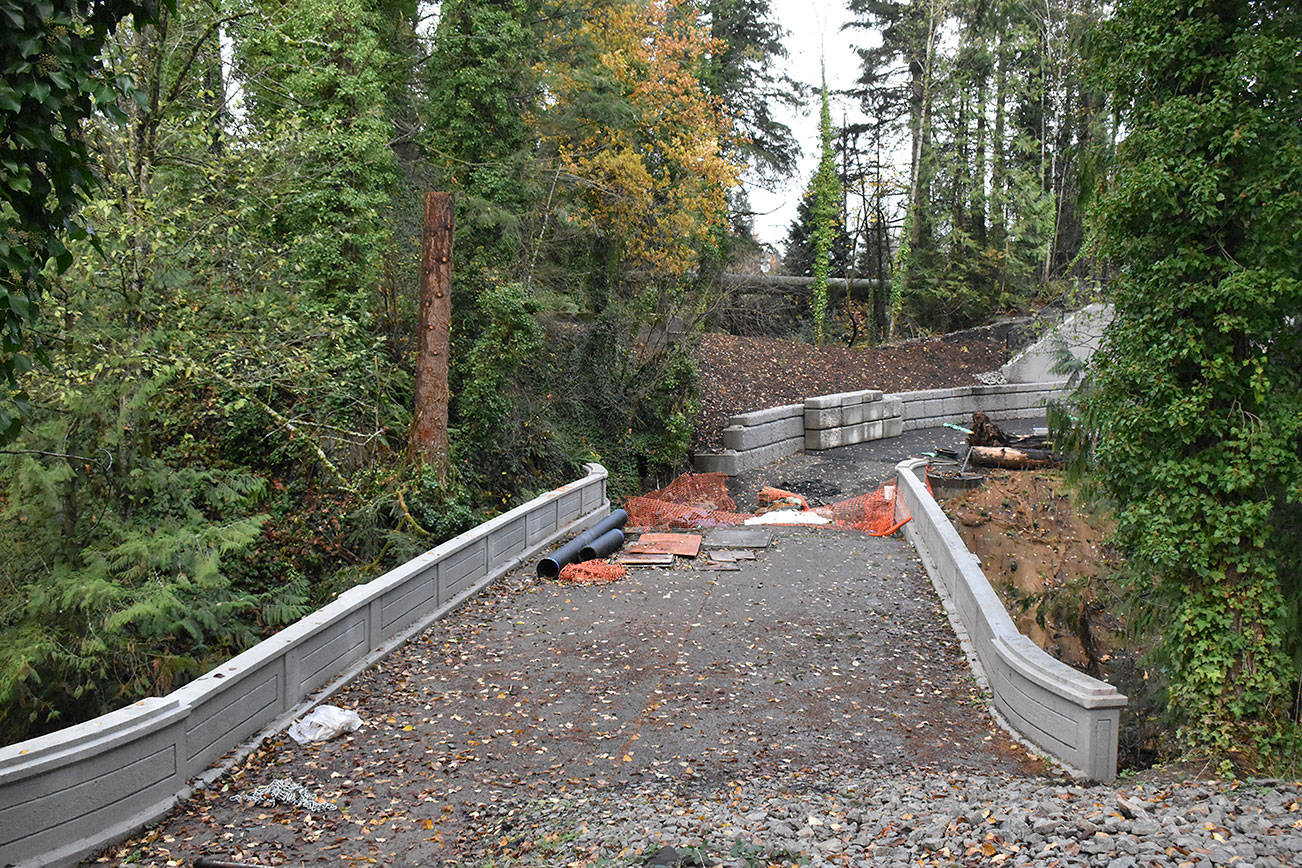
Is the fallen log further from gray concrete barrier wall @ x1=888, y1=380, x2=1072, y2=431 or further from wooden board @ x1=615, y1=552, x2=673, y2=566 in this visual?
wooden board @ x1=615, y1=552, x2=673, y2=566

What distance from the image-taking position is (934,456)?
62.7 feet

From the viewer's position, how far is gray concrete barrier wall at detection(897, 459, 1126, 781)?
18.7 ft

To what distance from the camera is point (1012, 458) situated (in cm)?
1722

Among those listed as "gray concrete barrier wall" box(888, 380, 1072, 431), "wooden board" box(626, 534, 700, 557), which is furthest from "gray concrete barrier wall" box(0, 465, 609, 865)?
"gray concrete barrier wall" box(888, 380, 1072, 431)

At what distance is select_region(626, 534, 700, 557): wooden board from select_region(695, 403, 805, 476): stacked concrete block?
17.0 feet

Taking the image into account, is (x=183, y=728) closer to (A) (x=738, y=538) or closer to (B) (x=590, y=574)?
(B) (x=590, y=574)

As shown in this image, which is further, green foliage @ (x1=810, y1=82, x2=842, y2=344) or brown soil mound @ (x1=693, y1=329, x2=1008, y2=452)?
green foliage @ (x1=810, y1=82, x2=842, y2=344)

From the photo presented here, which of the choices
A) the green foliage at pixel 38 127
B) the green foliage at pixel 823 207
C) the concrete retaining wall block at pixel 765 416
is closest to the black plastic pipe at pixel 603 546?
the concrete retaining wall block at pixel 765 416

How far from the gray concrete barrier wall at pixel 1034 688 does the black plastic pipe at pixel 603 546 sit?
14.2 ft

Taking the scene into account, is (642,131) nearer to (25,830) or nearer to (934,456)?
(934,456)

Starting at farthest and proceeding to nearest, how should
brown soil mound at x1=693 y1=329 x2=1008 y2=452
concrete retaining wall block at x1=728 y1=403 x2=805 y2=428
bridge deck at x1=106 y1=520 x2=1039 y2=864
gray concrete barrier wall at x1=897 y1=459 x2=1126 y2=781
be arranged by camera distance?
brown soil mound at x1=693 y1=329 x2=1008 y2=452 → concrete retaining wall block at x1=728 y1=403 x2=805 y2=428 → gray concrete barrier wall at x1=897 y1=459 x2=1126 y2=781 → bridge deck at x1=106 y1=520 x2=1039 y2=864

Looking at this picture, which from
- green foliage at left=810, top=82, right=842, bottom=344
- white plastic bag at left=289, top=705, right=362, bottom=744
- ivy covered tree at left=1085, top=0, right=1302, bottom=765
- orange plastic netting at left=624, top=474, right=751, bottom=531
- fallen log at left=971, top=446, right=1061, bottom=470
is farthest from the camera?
green foliage at left=810, top=82, right=842, bottom=344

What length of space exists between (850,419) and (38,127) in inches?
730

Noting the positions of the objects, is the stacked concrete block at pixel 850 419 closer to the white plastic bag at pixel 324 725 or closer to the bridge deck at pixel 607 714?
the bridge deck at pixel 607 714
